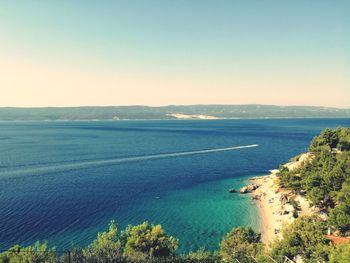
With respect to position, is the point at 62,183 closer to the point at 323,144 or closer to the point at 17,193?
the point at 17,193

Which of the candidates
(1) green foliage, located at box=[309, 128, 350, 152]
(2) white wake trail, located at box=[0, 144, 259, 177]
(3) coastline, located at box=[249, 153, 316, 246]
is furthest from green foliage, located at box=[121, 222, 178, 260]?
(2) white wake trail, located at box=[0, 144, 259, 177]

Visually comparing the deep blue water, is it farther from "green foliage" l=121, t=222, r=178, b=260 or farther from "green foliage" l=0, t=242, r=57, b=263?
"green foliage" l=0, t=242, r=57, b=263

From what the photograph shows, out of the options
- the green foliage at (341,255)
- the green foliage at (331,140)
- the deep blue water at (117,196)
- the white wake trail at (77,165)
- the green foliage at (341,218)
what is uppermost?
the green foliage at (331,140)

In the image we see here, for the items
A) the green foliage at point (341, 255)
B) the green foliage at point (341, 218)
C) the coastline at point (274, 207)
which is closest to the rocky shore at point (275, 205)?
the coastline at point (274, 207)

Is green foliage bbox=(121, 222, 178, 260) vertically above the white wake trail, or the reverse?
green foliage bbox=(121, 222, 178, 260)

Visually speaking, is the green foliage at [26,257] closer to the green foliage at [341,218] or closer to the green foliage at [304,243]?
the green foliage at [304,243]

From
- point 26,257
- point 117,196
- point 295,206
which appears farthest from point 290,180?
point 26,257

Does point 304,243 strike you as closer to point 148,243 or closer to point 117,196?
point 148,243

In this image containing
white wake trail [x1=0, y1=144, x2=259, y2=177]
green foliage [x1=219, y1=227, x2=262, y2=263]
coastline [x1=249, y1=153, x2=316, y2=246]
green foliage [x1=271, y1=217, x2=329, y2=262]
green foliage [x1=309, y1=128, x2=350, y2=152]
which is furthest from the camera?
white wake trail [x1=0, y1=144, x2=259, y2=177]

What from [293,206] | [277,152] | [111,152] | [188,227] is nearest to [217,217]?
[188,227]
